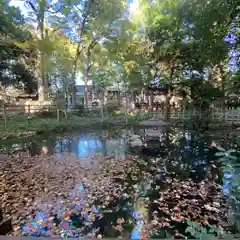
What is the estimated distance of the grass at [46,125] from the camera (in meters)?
10.4

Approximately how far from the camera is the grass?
10.4 meters

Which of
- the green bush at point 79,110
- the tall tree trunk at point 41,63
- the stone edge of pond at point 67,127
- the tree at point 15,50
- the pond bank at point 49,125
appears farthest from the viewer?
the green bush at point 79,110

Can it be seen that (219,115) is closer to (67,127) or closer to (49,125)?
(67,127)

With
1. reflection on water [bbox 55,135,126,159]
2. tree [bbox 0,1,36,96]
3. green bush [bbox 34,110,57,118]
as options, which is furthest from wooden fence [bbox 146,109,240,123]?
tree [bbox 0,1,36,96]

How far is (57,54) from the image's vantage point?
19.8 metres

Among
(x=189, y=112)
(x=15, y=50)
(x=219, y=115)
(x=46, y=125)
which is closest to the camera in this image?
(x=46, y=125)

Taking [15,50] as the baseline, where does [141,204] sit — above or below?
below

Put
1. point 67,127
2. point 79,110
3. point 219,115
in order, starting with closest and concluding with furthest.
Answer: point 67,127 → point 219,115 → point 79,110

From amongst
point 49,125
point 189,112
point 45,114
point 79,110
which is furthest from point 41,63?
point 189,112

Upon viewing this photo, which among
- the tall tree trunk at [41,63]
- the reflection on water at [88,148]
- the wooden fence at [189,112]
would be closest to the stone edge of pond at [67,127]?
the wooden fence at [189,112]

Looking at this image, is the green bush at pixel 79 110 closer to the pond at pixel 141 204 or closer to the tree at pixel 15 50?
the tree at pixel 15 50

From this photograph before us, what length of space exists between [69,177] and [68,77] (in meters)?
17.1

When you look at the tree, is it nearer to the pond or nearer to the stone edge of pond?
the stone edge of pond

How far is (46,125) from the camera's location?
12055 millimetres
